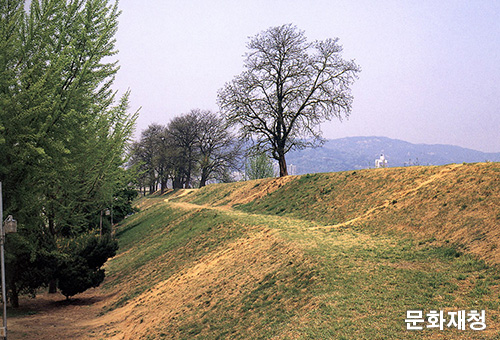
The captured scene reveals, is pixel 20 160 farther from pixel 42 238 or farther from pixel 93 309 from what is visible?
pixel 93 309

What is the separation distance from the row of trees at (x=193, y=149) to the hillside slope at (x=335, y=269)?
55.3 m

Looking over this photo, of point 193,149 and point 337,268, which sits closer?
point 337,268

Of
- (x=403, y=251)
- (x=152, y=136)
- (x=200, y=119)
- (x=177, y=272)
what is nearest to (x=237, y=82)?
(x=177, y=272)

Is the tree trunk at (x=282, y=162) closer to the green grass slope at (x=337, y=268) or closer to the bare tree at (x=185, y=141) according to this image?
the green grass slope at (x=337, y=268)

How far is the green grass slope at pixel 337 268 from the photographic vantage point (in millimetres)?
8794

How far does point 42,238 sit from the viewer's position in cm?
1878

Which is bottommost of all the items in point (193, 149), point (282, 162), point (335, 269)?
point (335, 269)

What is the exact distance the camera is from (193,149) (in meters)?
86.1

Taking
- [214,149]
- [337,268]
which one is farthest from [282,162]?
[214,149]

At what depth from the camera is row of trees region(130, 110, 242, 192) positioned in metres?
80.8

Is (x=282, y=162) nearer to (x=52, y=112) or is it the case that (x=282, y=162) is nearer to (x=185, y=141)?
(x=52, y=112)

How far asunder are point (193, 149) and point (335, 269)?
76.6m

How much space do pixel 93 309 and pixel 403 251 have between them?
16619mm

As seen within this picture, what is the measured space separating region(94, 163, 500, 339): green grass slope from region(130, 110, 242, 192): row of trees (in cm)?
5538
